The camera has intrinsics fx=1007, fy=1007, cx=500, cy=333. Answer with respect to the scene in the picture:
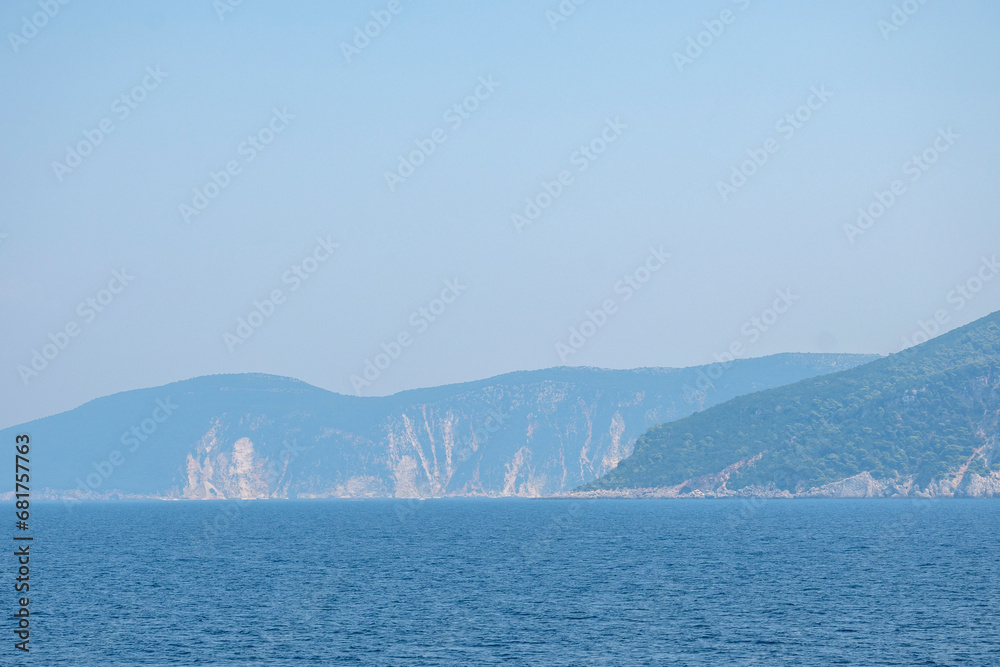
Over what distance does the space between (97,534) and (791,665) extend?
147 meters

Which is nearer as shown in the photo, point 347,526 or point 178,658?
point 178,658

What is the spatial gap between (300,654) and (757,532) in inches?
4298

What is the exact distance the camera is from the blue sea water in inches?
2463

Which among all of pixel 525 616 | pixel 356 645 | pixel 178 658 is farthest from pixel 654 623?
pixel 178 658

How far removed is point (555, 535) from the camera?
161 m

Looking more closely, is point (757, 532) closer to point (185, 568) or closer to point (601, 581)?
point (601, 581)

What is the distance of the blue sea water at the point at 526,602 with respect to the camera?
6256 centimetres

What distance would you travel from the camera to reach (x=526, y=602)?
82.2 meters

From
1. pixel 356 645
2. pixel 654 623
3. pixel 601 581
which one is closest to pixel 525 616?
pixel 654 623

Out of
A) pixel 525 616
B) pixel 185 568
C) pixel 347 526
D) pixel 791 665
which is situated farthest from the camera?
pixel 347 526

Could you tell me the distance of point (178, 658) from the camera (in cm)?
6172

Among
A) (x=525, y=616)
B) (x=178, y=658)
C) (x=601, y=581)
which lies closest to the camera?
(x=178, y=658)

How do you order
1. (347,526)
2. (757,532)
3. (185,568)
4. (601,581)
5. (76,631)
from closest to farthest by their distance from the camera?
(76,631) → (601,581) → (185,568) → (757,532) → (347,526)

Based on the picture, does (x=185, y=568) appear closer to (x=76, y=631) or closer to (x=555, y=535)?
(x=76, y=631)
